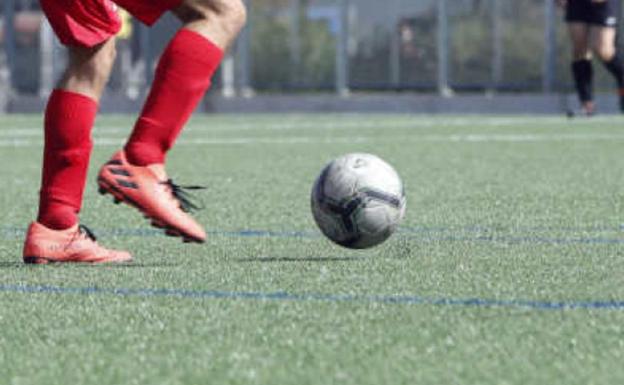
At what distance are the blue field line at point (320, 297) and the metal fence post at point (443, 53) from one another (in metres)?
20.8

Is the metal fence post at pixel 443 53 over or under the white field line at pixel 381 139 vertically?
under

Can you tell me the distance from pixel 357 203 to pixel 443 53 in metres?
20.0

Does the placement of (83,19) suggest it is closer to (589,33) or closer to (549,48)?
(589,33)

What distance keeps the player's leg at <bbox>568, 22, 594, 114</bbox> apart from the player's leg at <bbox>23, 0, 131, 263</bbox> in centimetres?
1055

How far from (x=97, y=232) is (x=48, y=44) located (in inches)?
840

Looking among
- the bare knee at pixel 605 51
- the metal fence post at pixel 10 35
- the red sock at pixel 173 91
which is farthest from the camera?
the metal fence post at pixel 10 35

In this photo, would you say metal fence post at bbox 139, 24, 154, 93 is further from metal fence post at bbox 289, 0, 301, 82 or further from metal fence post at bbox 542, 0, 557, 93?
metal fence post at bbox 542, 0, 557, 93

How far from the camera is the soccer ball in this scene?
16.1 feet

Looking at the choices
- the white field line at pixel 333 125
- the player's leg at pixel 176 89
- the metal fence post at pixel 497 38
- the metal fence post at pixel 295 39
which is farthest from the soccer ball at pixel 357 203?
the metal fence post at pixel 295 39

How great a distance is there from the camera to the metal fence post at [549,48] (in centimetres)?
2373

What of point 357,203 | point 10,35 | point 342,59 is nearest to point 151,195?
point 357,203

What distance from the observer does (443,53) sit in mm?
24781

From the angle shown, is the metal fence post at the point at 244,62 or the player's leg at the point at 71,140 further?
the metal fence post at the point at 244,62

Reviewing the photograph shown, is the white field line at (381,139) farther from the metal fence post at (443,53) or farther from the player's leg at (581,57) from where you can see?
the metal fence post at (443,53)
